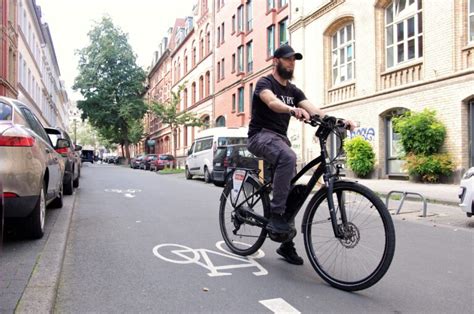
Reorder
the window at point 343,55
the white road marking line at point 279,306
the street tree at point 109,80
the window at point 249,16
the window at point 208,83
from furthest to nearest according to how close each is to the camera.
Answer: the street tree at point 109,80 < the window at point 208,83 < the window at point 249,16 < the window at point 343,55 < the white road marking line at point 279,306

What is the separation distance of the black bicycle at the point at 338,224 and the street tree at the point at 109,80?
5218 cm

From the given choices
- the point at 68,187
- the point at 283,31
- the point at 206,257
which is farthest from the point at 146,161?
the point at 206,257

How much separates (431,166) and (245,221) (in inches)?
479

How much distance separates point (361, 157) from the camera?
19.1 metres

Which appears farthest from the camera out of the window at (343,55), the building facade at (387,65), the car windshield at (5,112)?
the window at (343,55)

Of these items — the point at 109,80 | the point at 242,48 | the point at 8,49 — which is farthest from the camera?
the point at 109,80

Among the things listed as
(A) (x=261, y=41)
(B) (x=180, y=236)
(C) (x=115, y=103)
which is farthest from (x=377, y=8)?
(C) (x=115, y=103)

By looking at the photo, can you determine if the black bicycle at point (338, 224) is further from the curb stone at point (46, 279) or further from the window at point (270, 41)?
the window at point (270, 41)

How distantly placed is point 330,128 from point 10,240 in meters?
3.99

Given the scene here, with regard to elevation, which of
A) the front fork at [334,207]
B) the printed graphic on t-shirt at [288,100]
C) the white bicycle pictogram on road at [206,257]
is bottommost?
the white bicycle pictogram on road at [206,257]

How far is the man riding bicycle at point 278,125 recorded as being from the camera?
166 inches

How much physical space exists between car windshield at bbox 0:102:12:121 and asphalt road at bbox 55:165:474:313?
1.71 metres

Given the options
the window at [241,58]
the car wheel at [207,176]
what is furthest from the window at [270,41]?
the car wheel at [207,176]

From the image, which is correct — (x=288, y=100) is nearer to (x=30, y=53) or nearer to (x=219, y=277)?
(x=219, y=277)
